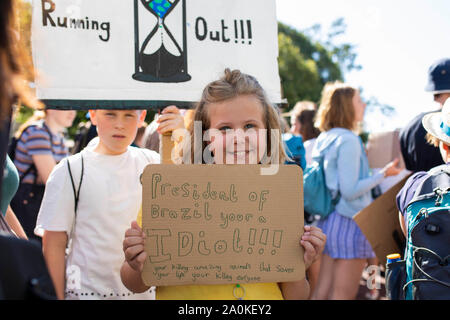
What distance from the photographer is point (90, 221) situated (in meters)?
2.12

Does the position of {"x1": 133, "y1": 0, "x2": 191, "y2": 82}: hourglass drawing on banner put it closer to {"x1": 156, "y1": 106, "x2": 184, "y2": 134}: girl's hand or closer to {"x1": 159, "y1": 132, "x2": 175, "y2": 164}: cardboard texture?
{"x1": 156, "y1": 106, "x2": 184, "y2": 134}: girl's hand

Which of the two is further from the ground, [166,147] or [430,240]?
[166,147]

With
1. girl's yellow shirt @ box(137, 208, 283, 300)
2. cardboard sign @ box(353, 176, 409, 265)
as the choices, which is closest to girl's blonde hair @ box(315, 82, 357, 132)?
cardboard sign @ box(353, 176, 409, 265)

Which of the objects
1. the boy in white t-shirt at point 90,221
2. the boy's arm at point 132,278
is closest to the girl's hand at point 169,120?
the boy in white t-shirt at point 90,221

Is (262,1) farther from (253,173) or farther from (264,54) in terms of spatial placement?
(253,173)

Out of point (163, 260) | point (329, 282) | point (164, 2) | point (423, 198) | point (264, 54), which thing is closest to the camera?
point (163, 260)

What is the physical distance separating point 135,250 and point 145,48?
919mm

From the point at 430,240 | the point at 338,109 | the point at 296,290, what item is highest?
the point at 338,109

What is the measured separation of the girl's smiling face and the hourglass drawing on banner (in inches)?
10.0

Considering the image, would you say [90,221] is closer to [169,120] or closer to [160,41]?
[169,120]

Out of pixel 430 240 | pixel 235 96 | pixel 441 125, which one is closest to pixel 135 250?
pixel 235 96

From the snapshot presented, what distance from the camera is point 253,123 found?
6.32ft

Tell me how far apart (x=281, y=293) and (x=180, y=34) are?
1.22 meters
